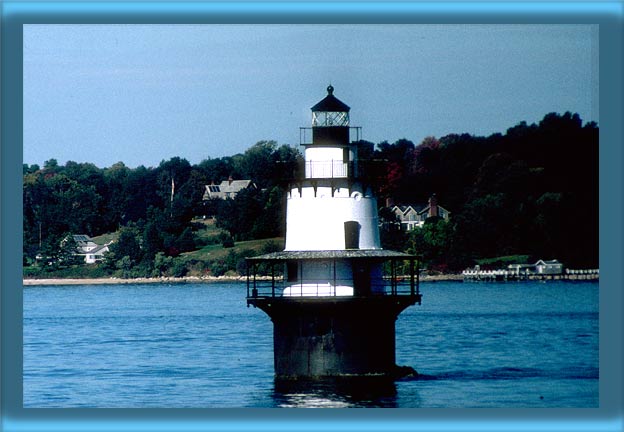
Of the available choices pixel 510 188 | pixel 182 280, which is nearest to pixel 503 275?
pixel 510 188

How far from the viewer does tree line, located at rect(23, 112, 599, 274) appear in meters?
58.6

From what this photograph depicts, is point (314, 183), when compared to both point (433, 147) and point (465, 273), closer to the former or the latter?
point (433, 147)

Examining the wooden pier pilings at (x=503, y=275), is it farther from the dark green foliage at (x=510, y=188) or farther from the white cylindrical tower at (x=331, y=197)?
the white cylindrical tower at (x=331, y=197)

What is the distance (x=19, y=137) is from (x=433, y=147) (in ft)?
125

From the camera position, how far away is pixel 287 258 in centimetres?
3180

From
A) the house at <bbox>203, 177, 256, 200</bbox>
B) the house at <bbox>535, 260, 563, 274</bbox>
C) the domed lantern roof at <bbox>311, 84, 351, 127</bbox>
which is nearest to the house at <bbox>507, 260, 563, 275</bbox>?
the house at <bbox>535, 260, 563, 274</bbox>

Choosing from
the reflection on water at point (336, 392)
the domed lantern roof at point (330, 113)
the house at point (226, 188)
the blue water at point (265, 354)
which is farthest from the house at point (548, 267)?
the reflection on water at point (336, 392)

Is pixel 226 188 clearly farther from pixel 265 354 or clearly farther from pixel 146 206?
pixel 265 354

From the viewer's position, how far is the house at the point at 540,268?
74.5 m

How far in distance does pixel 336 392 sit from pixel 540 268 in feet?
162

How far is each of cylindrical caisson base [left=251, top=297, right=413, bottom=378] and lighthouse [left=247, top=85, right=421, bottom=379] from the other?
0.06ft

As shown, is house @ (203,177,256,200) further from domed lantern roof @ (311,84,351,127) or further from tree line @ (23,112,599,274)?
domed lantern roof @ (311,84,351,127)
